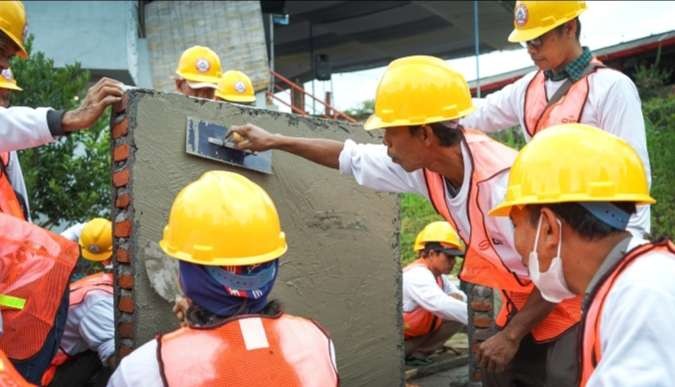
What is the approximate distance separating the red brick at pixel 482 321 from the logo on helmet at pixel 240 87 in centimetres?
314

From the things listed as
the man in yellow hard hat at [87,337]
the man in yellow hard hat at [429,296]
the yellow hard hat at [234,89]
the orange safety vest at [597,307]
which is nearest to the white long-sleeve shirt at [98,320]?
the man in yellow hard hat at [87,337]

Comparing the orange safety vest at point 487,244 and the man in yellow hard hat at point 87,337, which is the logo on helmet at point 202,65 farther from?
the orange safety vest at point 487,244

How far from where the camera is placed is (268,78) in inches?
461

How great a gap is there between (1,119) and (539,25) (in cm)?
242

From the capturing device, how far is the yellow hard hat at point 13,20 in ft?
10.3

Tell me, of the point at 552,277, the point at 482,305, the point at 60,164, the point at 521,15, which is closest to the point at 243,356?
the point at 552,277

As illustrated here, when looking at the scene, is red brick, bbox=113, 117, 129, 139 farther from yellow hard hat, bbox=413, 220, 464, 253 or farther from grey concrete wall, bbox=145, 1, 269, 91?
grey concrete wall, bbox=145, 1, 269, 91

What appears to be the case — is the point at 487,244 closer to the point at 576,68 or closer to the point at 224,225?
the point at 576,68

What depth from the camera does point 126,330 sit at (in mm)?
3309

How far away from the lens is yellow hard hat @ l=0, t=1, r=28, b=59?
10.3 ft

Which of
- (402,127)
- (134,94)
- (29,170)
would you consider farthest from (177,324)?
(29,170)

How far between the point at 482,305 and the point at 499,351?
1600mm

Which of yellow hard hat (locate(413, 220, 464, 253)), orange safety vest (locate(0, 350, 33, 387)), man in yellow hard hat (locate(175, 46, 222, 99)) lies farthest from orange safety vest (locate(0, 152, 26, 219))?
yellow hard hat (locate(413, 220, 464, 253))

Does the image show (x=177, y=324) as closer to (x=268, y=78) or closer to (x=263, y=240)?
(x=263, y=240)
